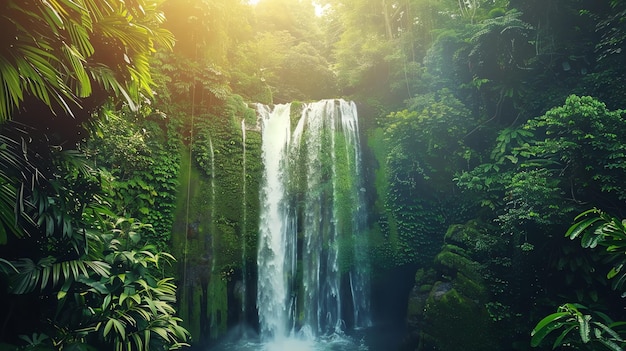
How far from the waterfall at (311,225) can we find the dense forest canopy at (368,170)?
21.5 inches

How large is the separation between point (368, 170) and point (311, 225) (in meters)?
2.75

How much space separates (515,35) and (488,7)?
3.42 meters

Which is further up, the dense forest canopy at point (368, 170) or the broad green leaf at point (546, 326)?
the dense forest canopy at point (368, 170)

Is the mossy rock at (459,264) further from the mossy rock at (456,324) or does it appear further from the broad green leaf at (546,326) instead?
the broad green leaf at (546,326)

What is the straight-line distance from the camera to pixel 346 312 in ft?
29.0

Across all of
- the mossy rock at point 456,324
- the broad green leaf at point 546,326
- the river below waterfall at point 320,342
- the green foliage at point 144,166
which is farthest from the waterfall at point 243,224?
the broad green leaf at point 546,326

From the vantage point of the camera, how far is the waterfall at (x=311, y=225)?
8.52m

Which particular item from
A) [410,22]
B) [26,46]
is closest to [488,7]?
[410,22]

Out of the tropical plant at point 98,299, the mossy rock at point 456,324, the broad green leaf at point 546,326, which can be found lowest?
the mossy rock at point 456,324

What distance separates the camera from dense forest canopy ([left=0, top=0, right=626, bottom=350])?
278 cm

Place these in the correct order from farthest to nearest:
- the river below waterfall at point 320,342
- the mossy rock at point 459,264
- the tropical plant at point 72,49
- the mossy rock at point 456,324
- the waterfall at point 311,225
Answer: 1. the waterfall at point 311,225
2. the river below waterfall at point 320,342
3. the mossy rock at point 459,264
4. the mossy rock at point 456,324
5. the tropical plant at point 72,49

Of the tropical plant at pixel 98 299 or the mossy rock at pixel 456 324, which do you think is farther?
the mossy rock at pixel 456 324

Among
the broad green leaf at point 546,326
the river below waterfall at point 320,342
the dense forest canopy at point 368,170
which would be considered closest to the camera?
the broad green leaf at point 546,326

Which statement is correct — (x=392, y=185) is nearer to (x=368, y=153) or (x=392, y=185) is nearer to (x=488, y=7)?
(x=368, y=153)
